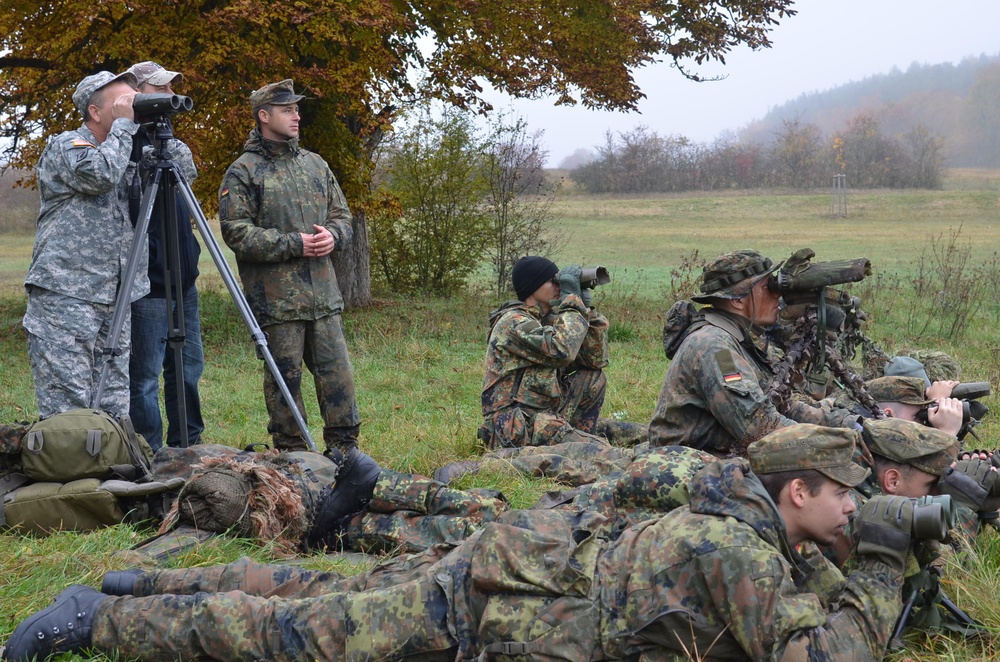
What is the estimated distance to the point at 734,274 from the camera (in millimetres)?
4195

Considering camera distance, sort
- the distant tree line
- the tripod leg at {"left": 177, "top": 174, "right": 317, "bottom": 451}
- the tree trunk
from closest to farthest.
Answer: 1. the tripod leg at {"left": 177, "top": 174, "right": 317, "bottom": 451}
2. the tree trunk
3. the distant tree line

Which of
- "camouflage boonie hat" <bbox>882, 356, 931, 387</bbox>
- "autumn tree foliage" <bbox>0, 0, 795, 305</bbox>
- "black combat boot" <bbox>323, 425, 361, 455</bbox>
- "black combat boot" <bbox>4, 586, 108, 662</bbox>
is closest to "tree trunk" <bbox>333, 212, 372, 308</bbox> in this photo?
"autumn tree foliage" <bbox>0, 0, 795, 305</bbox>

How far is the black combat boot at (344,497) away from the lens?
12.9 feet

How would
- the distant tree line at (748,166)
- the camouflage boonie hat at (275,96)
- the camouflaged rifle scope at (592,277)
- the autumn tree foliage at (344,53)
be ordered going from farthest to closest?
the distant tree line at (748,166)
the autumn tree foliage at (344,53)
the camouflaged rifle scope at (592,277)
the camouflage boonie hat at (275,96)

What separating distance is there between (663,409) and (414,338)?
6517 millimetres

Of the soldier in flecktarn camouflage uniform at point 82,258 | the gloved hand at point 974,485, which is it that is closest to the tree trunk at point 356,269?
the soldier in flecktarn camouflage uniform at point 82,258

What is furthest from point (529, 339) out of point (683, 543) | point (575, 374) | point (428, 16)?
point (428, 16)

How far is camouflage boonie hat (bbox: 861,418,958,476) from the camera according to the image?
3543 mm

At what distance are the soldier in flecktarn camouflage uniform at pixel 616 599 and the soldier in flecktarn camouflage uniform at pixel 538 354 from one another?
2264 mm

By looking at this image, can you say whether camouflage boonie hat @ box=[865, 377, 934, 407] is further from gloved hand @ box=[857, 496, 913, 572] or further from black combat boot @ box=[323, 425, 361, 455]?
black combat boot @ box=[323, 425, 361, 455]

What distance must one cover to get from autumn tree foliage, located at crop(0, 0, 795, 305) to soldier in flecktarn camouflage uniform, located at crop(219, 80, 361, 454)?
12.5 feet

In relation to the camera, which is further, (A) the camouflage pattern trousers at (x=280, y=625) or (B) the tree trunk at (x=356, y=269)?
(B) the tree trunk at (x=356, y=269)

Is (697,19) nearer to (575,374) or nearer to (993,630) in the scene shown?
(575,374)

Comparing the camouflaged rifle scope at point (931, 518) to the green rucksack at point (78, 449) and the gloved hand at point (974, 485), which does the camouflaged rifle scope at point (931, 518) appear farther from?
the green rucksack at point (78, 449)
